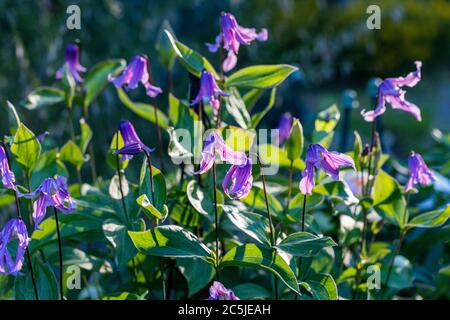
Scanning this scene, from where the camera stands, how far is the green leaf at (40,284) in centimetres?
116

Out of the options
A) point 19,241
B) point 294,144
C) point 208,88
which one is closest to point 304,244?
point 294,144

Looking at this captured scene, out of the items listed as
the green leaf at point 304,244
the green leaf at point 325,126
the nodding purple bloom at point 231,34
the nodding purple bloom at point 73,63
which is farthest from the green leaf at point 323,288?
the nodding purple bloom at point 73,63

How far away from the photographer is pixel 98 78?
1.45 m

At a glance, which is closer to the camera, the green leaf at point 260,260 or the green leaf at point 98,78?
the green leaf at point 260,260

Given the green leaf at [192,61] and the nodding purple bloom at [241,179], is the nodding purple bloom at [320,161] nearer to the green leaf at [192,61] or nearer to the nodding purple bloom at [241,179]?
the nodding purple bloom at [241,179]

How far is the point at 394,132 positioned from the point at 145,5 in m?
2.00

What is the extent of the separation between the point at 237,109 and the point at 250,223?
274 millimetres

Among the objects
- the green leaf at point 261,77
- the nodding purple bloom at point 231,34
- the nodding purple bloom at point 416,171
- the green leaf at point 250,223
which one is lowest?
the green leaf at point 250,223

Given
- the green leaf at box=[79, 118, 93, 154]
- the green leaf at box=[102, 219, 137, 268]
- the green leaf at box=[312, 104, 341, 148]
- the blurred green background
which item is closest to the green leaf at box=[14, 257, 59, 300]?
the green leaf at box=[102, 219, 137, 268]

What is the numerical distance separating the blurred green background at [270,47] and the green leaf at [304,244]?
33.9 inches

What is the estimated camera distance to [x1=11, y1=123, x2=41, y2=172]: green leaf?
1128 millimetres

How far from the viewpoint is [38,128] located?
9.48ft
